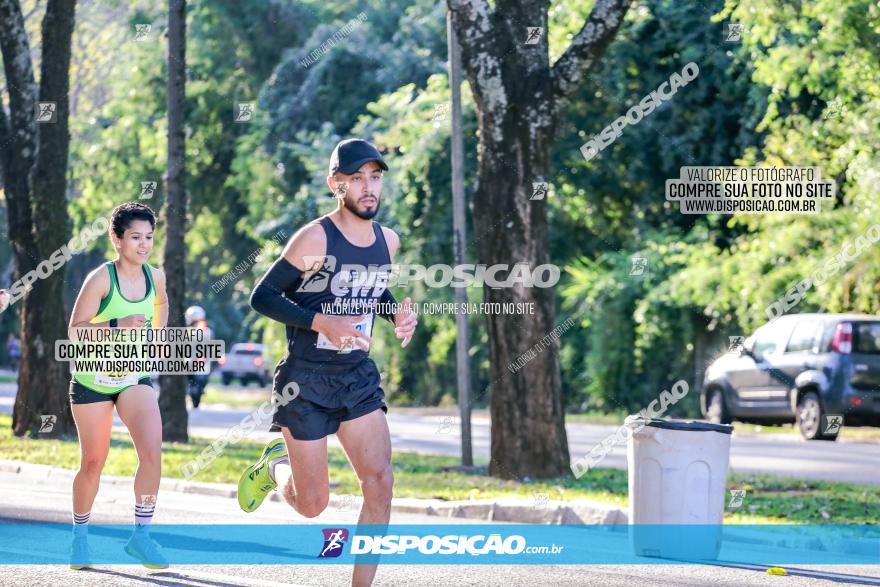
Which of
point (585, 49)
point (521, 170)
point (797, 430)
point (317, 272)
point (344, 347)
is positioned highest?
point (585, 49)

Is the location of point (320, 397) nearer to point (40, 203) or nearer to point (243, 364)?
point (40, 203)

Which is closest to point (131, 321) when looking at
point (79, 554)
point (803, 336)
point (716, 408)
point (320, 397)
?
point (79, 554)

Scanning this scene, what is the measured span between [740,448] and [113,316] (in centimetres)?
1488

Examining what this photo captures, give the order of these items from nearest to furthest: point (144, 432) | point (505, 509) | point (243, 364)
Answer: point (144, 432) < point (505, 509) < point (243, 364)

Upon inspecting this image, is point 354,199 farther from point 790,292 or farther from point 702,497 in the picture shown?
point 790,292

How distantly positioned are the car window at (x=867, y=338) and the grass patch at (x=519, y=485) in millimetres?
6353

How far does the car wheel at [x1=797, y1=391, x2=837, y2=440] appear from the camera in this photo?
2305 centimetres

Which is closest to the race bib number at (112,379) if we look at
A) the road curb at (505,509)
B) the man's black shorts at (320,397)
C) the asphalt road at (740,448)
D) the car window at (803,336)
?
the man's black shorts at (320,397)

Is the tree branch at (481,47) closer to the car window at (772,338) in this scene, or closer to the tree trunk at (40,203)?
the tree trunk at (40,203)

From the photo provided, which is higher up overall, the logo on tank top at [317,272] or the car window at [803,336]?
the logo on tank top at [317,272]

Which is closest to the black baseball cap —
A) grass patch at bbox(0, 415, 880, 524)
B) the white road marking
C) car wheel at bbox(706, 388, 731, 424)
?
the white road marking

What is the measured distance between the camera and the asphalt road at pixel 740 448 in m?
18.2

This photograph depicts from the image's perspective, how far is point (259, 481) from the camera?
330 inches

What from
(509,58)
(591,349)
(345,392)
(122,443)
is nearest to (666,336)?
(591,349)
